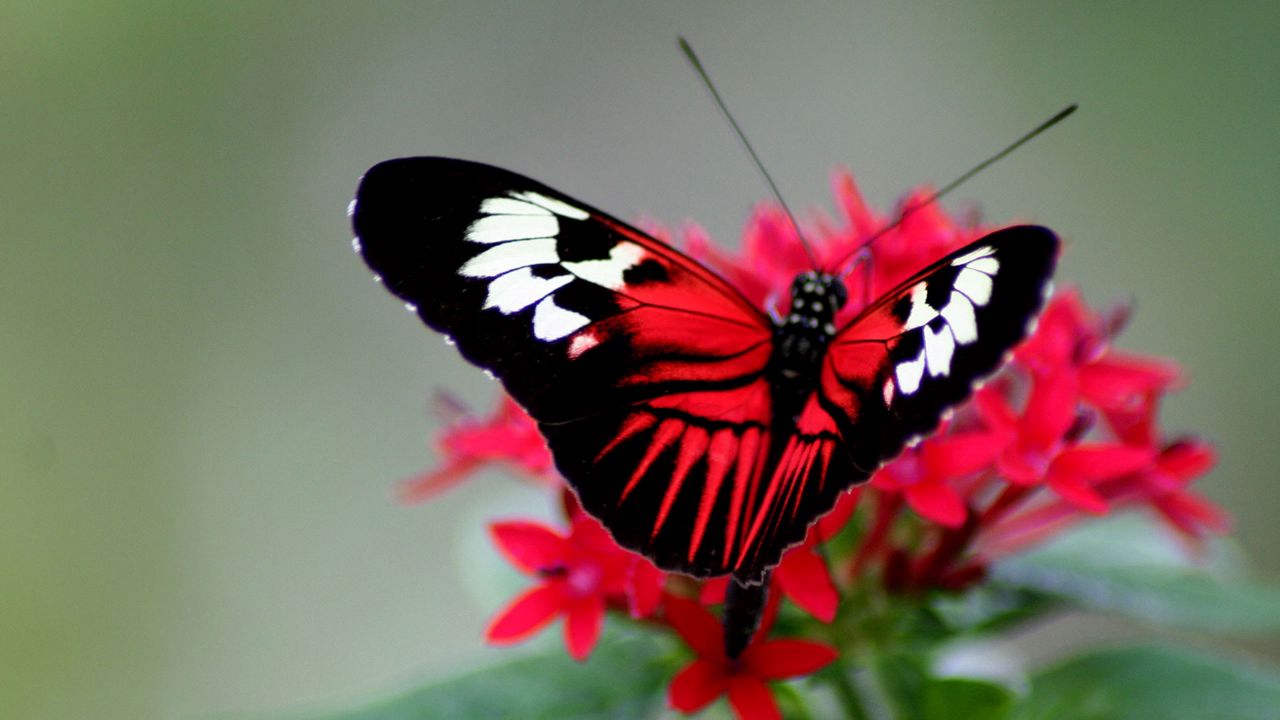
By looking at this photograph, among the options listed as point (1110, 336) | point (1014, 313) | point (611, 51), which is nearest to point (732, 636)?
point (1014, 313)

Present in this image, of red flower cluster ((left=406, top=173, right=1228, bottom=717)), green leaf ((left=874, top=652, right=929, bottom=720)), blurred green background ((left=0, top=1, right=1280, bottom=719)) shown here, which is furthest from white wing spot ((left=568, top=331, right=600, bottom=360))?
blurred green background ((left=0, top=1, right=1280, bottom=719))

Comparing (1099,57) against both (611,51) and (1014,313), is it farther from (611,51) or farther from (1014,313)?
(1014,313)

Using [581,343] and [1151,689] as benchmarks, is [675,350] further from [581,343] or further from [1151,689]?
[1151,689]

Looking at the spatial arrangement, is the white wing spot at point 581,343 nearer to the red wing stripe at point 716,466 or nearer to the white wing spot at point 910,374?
the red wing stripe at point 716,466

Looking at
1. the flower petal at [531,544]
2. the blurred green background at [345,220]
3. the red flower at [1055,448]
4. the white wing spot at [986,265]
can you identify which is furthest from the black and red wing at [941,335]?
the blurred green background at [345,220]

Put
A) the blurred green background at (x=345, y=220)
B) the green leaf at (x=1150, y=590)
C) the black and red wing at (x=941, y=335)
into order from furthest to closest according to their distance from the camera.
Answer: the blurred green background at (x=345, y=220)
the green leaf at (x=1150, y=590)
the black and red wing at (x=941, y=335)
